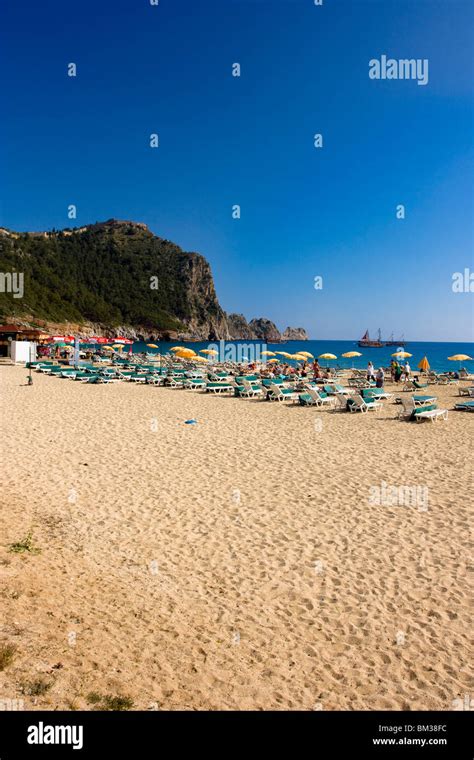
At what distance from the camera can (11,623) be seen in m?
3.77

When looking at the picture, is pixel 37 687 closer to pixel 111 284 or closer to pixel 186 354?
pixel 186 354

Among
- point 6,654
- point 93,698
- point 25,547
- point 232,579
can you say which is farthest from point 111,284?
point 93,698

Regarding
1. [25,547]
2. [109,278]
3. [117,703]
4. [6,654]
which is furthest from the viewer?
[109,278]

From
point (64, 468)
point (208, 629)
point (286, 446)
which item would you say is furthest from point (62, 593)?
point (286, 446)

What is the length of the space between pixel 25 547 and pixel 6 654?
2212 millimetres

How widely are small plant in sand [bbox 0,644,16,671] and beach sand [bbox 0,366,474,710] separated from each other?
49 mm

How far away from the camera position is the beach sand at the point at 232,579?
337 cm

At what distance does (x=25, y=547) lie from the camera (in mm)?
5285

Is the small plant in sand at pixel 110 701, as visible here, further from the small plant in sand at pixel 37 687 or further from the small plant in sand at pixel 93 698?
the small plant in sand at pixel 37 687

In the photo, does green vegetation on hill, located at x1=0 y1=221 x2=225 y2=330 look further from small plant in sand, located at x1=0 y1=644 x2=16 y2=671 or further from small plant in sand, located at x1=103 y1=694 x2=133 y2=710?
small plant in sand, located at x1=103 y1=694 x2=133 y2=710

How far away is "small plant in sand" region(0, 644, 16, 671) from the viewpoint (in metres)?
3.15

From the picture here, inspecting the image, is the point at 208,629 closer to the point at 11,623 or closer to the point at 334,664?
the point at 334,664
